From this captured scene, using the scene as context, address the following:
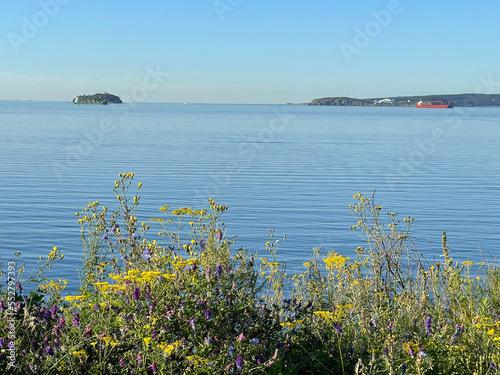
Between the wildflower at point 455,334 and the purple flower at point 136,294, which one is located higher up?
the purple flower at point 136,294

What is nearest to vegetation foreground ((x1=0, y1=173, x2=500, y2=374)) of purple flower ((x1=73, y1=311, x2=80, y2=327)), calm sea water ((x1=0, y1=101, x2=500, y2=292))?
purple flower ((x1=73, y1=311, x2=80, y2=327))

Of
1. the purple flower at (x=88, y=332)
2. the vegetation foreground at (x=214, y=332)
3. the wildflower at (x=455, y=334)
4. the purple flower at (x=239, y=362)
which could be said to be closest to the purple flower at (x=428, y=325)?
the vegetation foreground at (x=214, y=332)

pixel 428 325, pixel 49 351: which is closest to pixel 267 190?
pixel 428 325

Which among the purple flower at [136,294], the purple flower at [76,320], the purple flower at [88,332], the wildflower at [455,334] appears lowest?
the wildflower at [455,334]

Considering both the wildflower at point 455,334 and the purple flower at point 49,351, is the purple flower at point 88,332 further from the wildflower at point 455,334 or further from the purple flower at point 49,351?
the wildflower at point 455,334

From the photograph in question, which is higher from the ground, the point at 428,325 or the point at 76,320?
the point at 76,320

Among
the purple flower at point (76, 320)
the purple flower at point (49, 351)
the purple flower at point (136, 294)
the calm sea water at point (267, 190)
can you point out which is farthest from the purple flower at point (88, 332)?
the calm sea water at point (267, 190)

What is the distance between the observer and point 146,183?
26.3 m

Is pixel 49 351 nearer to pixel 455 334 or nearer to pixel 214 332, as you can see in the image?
pixel 214 332

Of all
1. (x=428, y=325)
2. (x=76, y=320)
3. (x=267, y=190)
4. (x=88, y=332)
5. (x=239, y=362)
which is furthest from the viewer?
(x=267, y=190)

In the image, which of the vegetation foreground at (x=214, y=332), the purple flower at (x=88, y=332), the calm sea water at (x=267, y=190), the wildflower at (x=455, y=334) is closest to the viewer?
the vegetation foreground at (x=214, y=332)

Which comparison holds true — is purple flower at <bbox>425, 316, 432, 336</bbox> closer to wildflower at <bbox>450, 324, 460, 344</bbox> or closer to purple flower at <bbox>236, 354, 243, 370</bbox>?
wildflower at <bbox>450, 324, 460, 344</bbox>

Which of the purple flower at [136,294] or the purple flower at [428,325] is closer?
the purple flower at [136,294]

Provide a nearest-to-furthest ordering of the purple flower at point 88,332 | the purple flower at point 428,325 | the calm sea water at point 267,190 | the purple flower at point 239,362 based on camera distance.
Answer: the purple flower at point 239,362, the purple flower at point 88,332, the purple flower at point 428,325, the calm sea water at point 267,190
